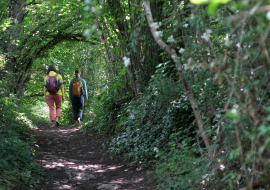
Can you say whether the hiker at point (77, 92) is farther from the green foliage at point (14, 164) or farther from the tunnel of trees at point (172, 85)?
the green foliage at point (14, 164)

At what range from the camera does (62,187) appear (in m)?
4.46

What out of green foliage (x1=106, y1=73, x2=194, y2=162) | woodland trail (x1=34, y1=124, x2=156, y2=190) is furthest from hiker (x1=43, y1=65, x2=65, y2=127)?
green foliage (x1=106, y1=73, x2=194, y2=162)

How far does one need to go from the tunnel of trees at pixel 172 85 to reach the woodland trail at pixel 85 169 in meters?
0.29

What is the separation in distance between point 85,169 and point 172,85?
2407 mm

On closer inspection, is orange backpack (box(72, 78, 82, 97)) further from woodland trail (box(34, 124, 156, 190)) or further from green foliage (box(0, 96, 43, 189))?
green foliage (box(0, 96, 43, 189))

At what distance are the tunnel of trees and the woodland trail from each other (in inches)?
11.4

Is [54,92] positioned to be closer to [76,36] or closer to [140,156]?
[76,36]

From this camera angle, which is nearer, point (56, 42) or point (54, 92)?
point (54, 92)

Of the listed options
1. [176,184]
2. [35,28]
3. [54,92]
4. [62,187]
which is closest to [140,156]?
[62,187]

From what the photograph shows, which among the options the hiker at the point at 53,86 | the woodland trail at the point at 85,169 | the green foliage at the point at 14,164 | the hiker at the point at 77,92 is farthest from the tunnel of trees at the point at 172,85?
the hiker at the point at 53,86

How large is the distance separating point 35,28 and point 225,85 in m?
7.05

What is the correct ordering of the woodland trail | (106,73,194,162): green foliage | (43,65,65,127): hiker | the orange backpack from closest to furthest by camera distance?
1. the woodland trail
2. (106,73,194,162): green foliage
3. (43,65,65,127): hiker
4. the orange backpack

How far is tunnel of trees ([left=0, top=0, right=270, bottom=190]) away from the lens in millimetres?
2043

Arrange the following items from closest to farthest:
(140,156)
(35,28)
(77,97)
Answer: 1. (140,156)
2. (35,28)
3. (77,97)
